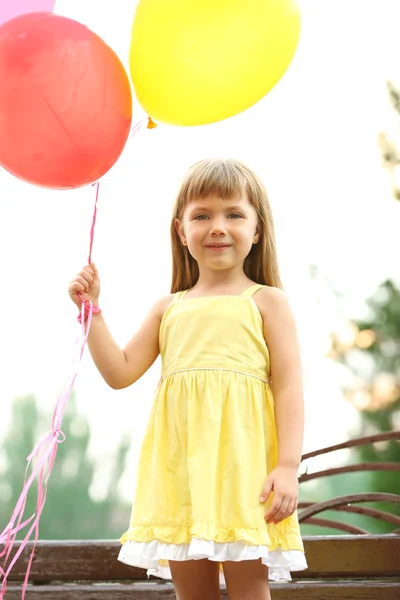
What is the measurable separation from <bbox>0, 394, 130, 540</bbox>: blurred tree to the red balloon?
430cm

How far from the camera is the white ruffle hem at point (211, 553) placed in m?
1.13

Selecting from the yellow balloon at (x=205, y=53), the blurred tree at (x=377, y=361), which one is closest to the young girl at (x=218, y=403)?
the yellow balloon at (x=205, y=53)

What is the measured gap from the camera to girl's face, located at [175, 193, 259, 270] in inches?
51.6

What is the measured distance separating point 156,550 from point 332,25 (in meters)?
4.39

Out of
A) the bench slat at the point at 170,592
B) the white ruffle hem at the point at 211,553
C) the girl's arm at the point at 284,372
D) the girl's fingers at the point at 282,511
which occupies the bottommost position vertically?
the bench slat at the point at 170,592

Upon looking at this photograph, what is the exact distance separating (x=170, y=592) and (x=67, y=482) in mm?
4362

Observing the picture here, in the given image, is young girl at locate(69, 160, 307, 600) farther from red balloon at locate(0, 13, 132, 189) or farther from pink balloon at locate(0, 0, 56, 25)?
pink balloon at locate(0, 0, 56, 25)

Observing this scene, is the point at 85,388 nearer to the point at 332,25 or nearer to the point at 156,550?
the point at 332,25

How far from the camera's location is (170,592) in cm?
175

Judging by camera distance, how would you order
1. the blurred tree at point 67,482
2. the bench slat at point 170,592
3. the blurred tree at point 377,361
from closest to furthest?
1. the bench slat at point 170,592
2. the blurred tree at point 377,361
3. the blurred tree at point 67,482

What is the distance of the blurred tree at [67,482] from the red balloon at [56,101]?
4.30 meters

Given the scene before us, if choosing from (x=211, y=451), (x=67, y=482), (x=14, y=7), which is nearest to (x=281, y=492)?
(x=211, y=451)

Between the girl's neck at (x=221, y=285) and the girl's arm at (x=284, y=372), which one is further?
the girl's neck at (x=221, y=285)

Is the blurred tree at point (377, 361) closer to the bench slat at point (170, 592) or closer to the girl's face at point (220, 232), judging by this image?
the bench slat at point (170, 592)
